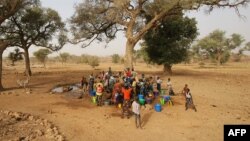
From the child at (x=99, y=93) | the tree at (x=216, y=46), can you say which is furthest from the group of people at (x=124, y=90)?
the tree at (x=216, y=46)

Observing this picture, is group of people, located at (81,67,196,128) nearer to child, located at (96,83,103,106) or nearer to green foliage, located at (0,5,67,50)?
child, located at (96,83,103,106)

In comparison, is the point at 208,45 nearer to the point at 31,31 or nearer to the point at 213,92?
the point at 31,31

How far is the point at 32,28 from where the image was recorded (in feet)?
139

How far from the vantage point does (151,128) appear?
15555 mm

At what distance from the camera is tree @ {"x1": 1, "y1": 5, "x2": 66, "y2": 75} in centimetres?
4100

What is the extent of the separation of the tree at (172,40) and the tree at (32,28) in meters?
12.9

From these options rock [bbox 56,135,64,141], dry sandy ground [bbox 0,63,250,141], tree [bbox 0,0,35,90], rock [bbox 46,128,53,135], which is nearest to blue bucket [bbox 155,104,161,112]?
dry sandy ground [bbox 0,63,250,141]

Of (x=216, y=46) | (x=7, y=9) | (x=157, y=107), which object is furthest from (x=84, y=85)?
(x=216, y=46)

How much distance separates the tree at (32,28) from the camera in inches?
1614

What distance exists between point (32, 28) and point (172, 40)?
1812cm

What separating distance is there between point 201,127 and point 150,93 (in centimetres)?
573

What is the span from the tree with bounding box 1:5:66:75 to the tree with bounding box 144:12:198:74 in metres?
12.9

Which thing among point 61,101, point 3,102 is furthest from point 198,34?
point 3,102

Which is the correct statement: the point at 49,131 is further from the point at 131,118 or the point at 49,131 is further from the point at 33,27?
the point at 33,27
